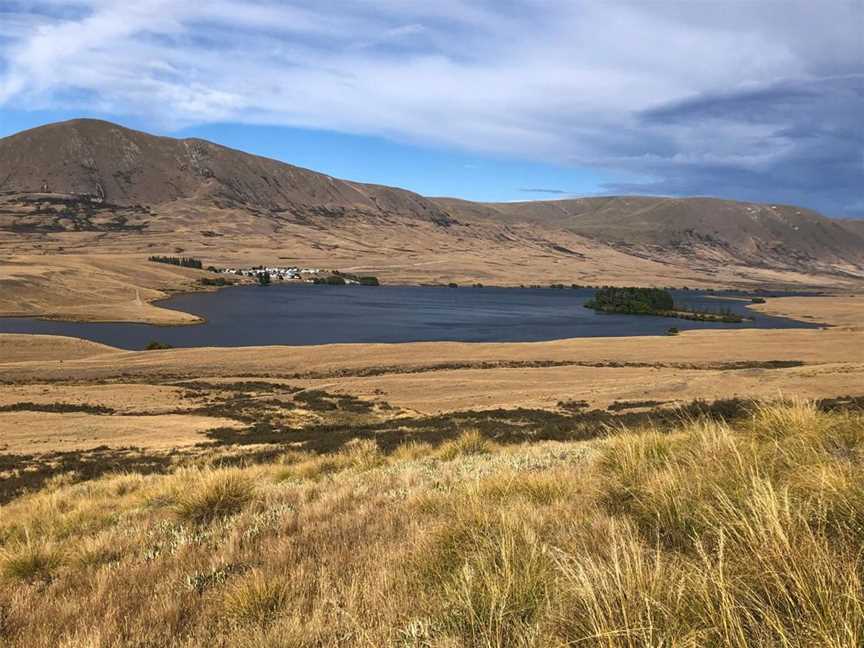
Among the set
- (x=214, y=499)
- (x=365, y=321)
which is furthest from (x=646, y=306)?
(x=214, y=499)

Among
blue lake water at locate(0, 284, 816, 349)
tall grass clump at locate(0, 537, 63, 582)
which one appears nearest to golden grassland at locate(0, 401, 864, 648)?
tall grass clump at locate(0, 537, 63, 582)

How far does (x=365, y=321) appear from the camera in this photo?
97938 millimetres

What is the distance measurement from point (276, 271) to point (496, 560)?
7360 inches

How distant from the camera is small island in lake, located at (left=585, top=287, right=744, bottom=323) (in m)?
125

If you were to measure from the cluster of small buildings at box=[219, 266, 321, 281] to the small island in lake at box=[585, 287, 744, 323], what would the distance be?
313ft

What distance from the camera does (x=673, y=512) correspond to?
4395 millimetres

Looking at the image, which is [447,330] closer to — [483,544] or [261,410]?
[261,410]

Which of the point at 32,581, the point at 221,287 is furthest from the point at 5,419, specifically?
the point at 221,287

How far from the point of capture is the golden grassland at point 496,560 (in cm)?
267

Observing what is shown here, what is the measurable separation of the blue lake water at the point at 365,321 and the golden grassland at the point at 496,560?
70611 millimetres

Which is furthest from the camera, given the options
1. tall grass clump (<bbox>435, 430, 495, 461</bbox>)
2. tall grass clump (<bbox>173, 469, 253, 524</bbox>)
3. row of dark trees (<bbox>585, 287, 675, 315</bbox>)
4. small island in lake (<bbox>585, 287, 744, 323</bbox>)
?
row of dark trees (<bbox>585, 287, 675, 315</bbox>)

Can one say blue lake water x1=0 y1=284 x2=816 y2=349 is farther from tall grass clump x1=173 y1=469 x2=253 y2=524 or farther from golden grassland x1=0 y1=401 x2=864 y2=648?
golden grassland x1=0 y1=401 x2=864 y2=648

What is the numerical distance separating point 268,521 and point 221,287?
156152 mm

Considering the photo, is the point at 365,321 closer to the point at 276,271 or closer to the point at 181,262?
the point at 276,271
